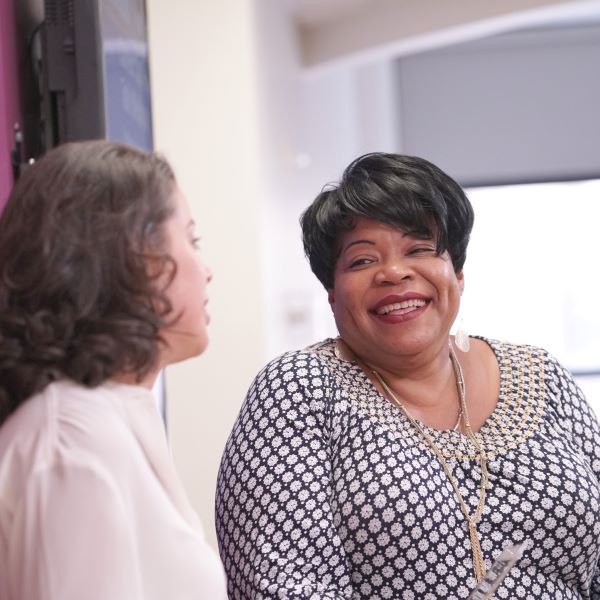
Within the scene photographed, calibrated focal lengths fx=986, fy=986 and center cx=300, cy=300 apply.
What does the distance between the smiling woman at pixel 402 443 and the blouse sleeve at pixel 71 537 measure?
2.23 feet

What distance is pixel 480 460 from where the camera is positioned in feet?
5.92

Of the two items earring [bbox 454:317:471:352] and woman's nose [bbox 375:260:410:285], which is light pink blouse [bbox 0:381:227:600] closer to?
woman's nose [bbox 375:260:410:285]

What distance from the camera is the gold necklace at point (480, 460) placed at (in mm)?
1708

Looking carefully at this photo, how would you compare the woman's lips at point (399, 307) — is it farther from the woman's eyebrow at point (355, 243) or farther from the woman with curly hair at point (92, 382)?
the woman with curly hair at point (92, 382)

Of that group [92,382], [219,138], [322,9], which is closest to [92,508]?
[92,382]

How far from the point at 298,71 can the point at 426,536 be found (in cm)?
387

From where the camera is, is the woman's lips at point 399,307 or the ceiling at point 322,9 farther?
the ceiling at point 322,9

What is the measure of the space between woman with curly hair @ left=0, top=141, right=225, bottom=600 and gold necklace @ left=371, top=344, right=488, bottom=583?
2.46 feet

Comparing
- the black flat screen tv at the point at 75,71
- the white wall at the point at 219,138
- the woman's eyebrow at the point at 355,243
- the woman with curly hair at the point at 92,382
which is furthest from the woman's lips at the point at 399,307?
the white wall at the point at 219,138

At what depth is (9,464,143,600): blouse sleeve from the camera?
95 cm

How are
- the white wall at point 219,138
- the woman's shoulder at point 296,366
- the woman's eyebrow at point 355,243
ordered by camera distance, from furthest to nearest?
the white wall at point 219,138, the woman's eyebrow at point 355,243, the woman's shoulder at point 296,366

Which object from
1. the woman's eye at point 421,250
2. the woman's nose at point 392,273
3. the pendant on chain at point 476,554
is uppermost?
the woman's eye at point 421,250

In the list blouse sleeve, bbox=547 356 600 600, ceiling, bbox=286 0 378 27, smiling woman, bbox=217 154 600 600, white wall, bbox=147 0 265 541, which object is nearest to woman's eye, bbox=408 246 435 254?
smiling woman, bbox=217 154 600 600

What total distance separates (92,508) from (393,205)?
41.1 inches
